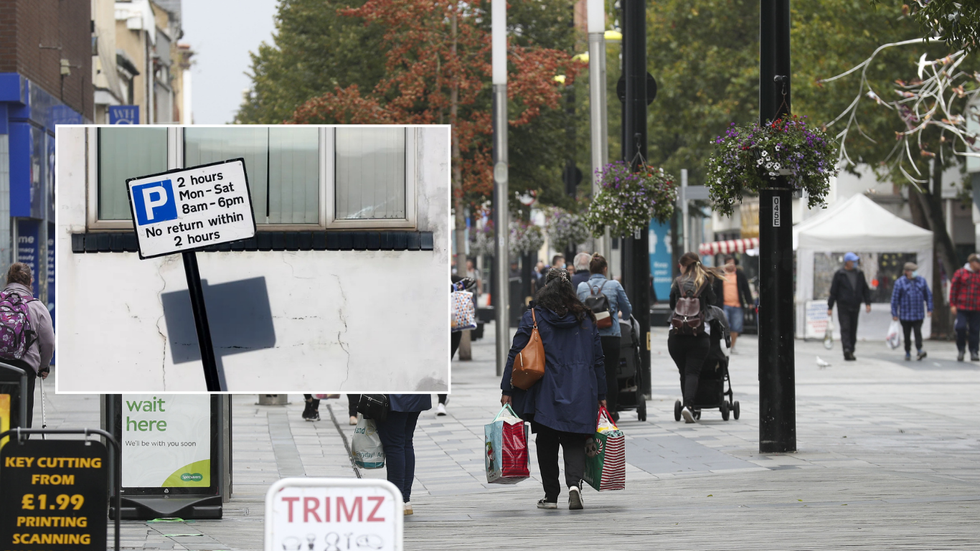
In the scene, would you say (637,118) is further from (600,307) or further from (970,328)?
(970,328)

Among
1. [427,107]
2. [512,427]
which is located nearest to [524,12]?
[427,107]

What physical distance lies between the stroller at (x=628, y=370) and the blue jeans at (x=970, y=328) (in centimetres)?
1213

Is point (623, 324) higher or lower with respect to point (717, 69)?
lower

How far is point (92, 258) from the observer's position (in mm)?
4512

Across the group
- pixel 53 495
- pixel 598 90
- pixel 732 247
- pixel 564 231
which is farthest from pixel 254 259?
pixel 564 231

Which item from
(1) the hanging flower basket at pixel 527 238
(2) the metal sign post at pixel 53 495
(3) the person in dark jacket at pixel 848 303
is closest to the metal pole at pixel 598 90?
(3) the person in dark jacket at pixel 848 303

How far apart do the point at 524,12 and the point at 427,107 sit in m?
3.34

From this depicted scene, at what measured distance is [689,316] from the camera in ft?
45.6

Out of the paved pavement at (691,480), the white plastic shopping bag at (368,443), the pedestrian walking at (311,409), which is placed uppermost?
the white plastic shopping bag at (368,443)

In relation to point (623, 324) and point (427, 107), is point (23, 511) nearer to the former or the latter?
point (623, 324)

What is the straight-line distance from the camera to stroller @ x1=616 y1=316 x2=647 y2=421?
548 inches

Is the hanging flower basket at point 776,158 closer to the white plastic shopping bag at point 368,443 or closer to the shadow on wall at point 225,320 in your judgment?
the white plastic shopping bag at point 368,443

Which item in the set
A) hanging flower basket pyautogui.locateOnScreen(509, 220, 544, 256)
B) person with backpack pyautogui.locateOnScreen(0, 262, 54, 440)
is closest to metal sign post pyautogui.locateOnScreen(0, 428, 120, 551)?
person with backpack pyautogui.locateOnScreen(0, 262, 54, 440)

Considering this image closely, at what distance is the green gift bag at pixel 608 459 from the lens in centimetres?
923
